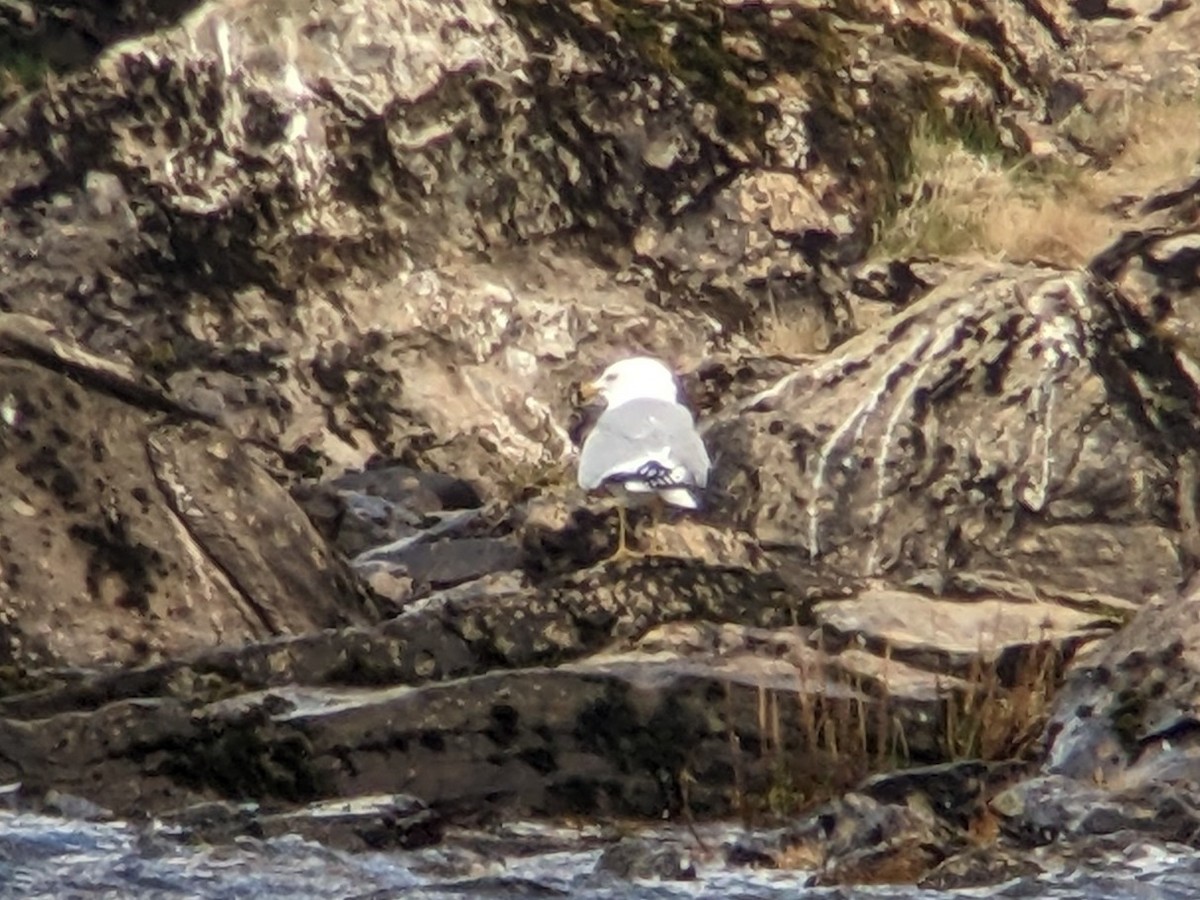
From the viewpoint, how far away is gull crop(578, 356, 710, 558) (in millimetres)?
11133

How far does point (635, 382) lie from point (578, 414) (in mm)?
942

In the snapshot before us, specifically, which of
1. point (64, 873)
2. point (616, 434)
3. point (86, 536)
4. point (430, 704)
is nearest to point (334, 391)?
point (616, 434)

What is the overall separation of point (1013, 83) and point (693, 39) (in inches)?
88.5

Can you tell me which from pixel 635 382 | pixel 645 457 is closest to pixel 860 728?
pixel 645 457

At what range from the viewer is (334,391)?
A: 45.5 feet

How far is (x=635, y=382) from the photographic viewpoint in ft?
42.6

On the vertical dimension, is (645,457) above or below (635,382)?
below

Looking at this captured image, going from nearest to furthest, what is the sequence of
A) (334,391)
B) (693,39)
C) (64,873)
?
1. (64,873)
2. (334,391)
3. (693,39)

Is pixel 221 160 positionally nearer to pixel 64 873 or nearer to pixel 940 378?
pixel 940 378

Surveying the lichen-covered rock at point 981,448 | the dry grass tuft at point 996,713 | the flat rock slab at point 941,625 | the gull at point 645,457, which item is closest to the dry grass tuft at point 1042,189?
the lichen-covered rock at point 981,448

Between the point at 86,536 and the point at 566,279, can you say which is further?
the point at 566,279

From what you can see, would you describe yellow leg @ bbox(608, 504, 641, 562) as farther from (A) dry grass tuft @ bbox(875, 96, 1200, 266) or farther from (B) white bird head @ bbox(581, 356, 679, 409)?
(A) dry grass tuft @ bbox(875, 96, 1200, 266)

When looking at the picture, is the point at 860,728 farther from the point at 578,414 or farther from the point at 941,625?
the point at 578,414

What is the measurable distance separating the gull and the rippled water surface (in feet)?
10.1
